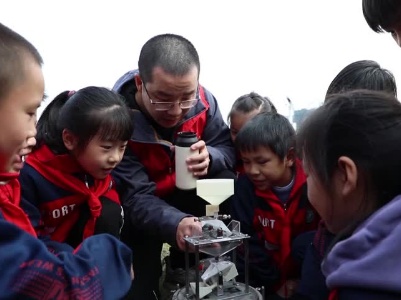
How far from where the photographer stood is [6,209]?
3.48 ft

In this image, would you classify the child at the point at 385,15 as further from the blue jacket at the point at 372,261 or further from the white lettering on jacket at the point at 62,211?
the white lettering on jacket at the point at 62,211

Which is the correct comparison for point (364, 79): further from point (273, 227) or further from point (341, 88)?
point (273, 227)

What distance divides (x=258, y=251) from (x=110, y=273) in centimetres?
71

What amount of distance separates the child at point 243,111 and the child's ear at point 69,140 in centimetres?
65

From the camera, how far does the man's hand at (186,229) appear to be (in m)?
1.30

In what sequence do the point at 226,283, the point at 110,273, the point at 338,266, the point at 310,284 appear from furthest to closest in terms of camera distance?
the point at 226,283 < the point at 310,284 < the point at 110,273 < the point at 338,266

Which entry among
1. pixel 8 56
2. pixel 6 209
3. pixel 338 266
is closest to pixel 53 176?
pixel 6 209

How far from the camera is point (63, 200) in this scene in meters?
1.42

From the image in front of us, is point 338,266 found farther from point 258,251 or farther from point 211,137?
point 211,137

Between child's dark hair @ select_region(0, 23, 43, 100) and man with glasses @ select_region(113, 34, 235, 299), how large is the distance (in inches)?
27.8

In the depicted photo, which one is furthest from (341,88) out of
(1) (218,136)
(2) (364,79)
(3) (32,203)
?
(3) (32,203)

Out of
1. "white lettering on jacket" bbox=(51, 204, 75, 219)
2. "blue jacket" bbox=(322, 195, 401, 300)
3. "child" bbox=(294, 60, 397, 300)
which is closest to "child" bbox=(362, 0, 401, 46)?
"child" bbox=(294, 60, 397, 300)

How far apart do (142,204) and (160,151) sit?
8.1 inches

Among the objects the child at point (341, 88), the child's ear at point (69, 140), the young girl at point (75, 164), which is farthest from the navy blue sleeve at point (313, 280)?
the child's ear at point (69, 140)
